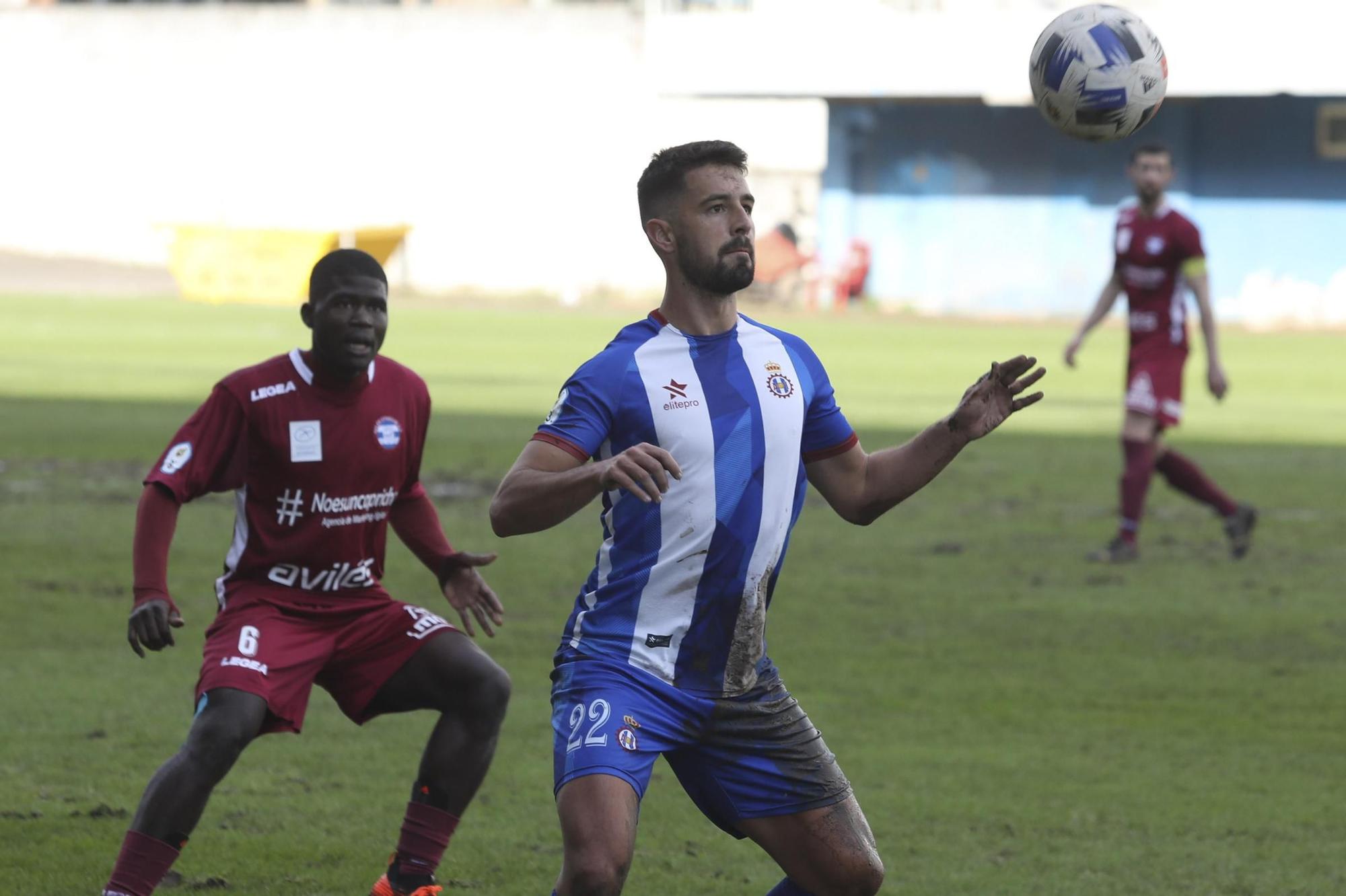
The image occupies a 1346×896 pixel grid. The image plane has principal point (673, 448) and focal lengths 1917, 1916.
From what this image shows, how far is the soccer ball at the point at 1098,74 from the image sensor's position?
5664 millimetres

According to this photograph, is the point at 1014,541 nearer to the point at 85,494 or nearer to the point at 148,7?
the point at 85,494

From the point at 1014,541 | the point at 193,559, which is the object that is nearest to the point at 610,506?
the point at 193,559

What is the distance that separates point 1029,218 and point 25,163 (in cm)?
2633

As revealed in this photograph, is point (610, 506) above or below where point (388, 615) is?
above

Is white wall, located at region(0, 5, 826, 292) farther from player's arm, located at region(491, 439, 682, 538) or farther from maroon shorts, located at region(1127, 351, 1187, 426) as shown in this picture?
player's arm, located at region(491, 439, 682, 538)

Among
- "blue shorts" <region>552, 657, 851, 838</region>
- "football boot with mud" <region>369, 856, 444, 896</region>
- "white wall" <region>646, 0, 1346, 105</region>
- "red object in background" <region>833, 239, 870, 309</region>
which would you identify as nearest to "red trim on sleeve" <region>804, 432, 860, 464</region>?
"blue shorts" <region>552, 657, 851, 838</region>

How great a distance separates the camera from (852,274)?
148 feet

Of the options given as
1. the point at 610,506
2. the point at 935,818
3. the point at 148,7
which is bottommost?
the point at 935,818

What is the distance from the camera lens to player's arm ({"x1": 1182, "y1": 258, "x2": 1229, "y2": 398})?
1148cm

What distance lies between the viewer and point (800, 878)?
4.43 metres

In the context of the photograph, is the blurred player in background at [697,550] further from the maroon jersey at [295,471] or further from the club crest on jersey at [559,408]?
the maroon jersey at [295,471]

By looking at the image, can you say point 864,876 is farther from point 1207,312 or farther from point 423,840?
point 1207,312

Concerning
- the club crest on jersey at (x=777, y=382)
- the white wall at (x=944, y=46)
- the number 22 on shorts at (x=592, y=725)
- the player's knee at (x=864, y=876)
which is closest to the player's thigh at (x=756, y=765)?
the player's knee at (x=864, y=876)

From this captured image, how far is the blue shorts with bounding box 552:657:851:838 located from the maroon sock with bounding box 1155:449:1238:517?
306 inches
